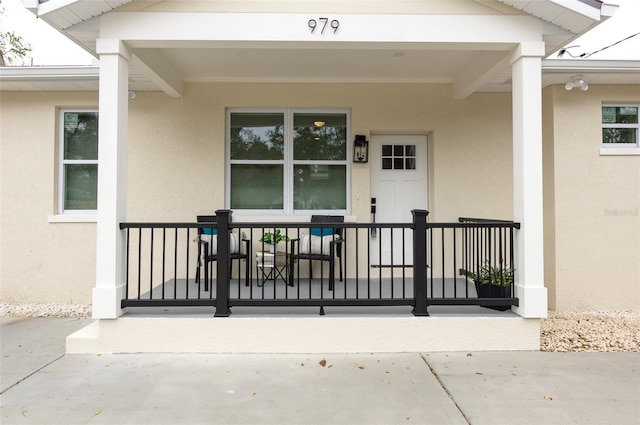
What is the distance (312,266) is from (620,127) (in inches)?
169

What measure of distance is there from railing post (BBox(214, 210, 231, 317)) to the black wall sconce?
223 cm

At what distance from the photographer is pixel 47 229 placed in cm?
533

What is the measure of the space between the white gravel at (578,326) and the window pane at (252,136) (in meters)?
2.78

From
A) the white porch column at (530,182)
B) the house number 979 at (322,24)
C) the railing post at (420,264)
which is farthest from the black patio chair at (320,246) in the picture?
the house number 979 at (322,24)

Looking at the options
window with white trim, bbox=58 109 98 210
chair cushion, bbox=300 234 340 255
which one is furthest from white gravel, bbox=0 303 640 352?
chair cushion, bbox=300 234 340 255

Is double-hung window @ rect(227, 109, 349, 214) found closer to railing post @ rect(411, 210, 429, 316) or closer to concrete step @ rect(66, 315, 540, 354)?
railing post @ rect(411, 210, 429, 316)

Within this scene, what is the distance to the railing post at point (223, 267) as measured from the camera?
372 centimetres

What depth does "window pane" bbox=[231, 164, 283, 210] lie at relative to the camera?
18.2ft

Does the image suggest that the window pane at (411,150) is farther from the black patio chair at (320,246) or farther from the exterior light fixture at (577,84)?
the exterior light fixture at (577,84)

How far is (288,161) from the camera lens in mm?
5555

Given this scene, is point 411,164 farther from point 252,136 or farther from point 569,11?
point 569,11

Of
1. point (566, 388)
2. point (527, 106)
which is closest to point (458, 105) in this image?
point (527, 106)

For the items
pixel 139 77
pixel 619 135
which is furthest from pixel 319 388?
pixel 619 135

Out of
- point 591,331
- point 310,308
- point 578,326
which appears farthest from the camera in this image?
point 578,326
